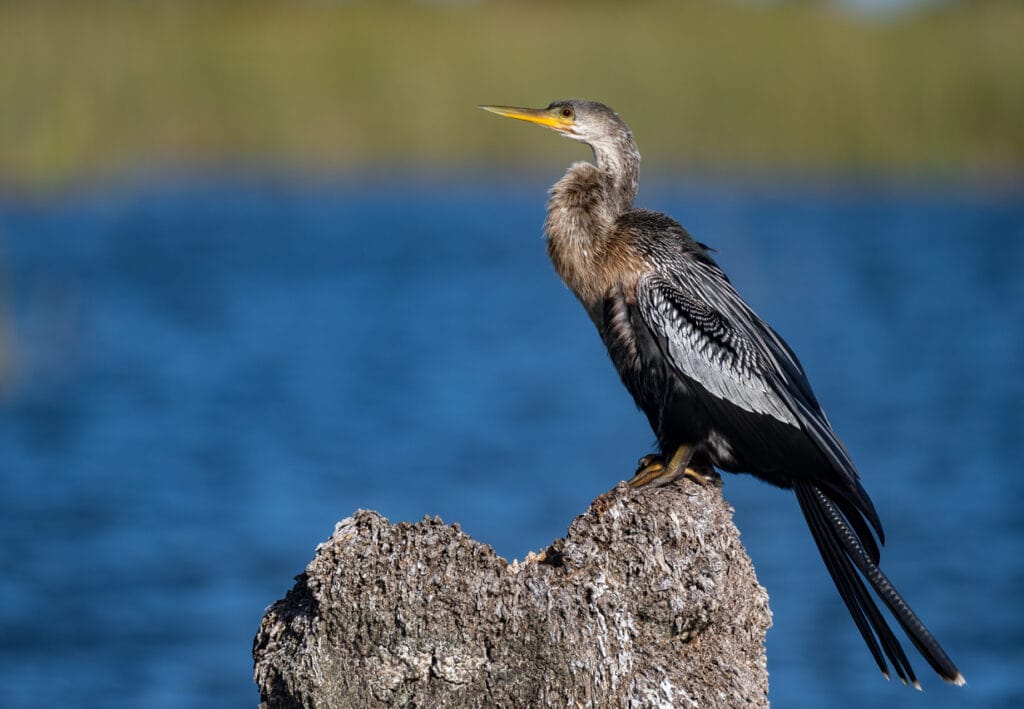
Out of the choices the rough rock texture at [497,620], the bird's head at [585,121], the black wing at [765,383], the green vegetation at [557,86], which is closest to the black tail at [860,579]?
the black wing at [765,383]

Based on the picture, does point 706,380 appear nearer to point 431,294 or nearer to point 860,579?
point 860,579

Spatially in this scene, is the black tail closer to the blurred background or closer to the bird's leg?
the bird's leg

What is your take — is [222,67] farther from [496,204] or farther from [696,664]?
[696,664]

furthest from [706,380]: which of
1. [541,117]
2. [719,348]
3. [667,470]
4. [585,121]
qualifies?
[541,117]

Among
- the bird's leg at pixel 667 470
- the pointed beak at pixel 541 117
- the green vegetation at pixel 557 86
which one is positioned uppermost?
the green vegetation at pixel 557 86

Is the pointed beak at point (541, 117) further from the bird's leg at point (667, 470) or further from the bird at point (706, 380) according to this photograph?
the bird's leg at point (667, 470)

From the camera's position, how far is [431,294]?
18500 mm

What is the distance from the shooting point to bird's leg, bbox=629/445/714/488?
12.1 ft

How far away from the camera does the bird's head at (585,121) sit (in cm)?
449

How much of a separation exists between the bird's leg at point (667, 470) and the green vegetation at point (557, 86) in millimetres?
15028

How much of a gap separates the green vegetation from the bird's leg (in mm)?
15028

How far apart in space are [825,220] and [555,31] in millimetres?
4606

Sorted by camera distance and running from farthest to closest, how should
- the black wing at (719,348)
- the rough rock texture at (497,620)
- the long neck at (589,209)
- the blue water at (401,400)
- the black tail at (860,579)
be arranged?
the blue water at (401,400) → the long neck at (589,209) → the black wing at (719,348) → the black tail at (860,579) → the rough rock texture at (497,620)

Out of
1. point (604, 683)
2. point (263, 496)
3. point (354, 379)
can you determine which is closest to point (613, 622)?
point (604, 683)
